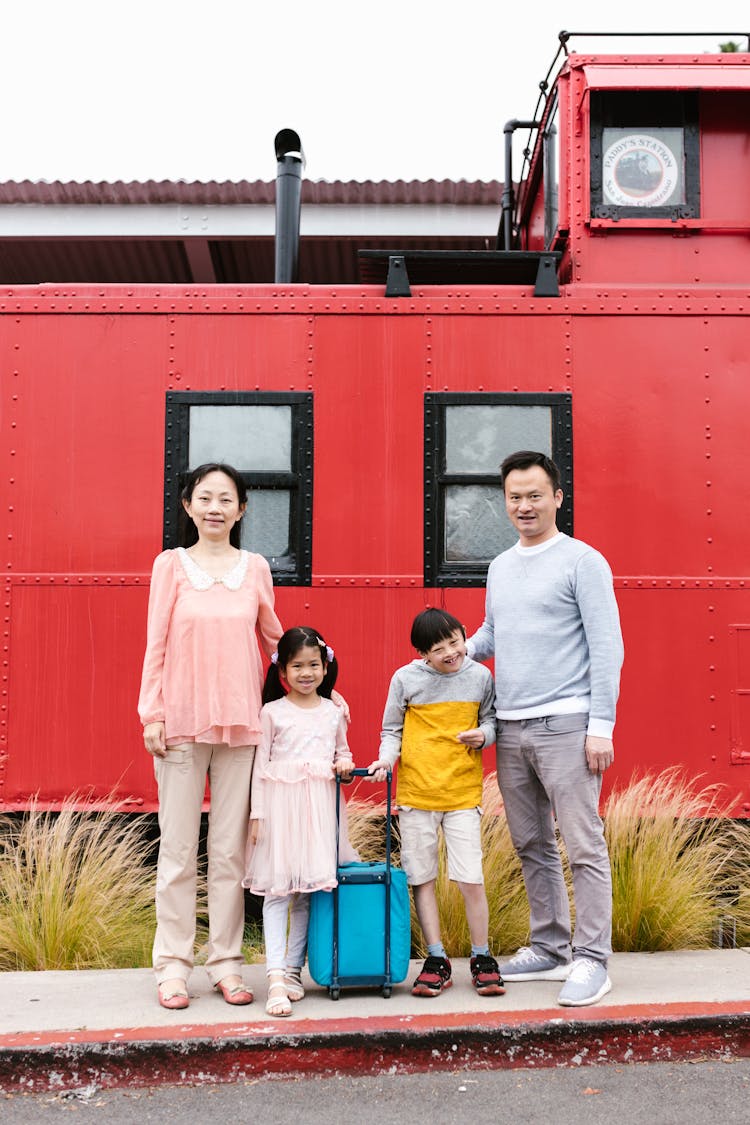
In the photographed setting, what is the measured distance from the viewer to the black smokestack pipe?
18.0 ft

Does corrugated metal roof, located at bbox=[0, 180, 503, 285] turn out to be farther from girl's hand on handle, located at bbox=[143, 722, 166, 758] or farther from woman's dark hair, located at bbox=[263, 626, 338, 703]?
girl's hand on handle, located at bbox=[143, 722, 166, 758]

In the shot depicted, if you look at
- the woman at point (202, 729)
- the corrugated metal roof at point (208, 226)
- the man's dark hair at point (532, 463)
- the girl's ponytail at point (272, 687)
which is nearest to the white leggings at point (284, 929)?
the woman at point (202, 729)

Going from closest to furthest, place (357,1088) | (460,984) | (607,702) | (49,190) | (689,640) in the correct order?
1. (357,1088)
2. (607,702)
3. (460,984)
4. (689,640)
5. (49,190)

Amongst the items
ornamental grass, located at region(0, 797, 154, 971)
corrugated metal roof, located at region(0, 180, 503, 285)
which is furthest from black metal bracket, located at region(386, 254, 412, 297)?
corrugated metal roof, located at region(0, 180, 503, 285)

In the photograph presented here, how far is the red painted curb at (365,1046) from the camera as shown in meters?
2.85

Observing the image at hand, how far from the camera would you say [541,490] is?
11.0ft

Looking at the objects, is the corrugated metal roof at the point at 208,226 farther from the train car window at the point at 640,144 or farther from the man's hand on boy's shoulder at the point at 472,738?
the man's hand on boy's shoulder at the point at 472,738

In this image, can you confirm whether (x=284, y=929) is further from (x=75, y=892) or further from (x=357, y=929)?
(x=75, y=892)

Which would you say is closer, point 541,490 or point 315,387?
point 541,490

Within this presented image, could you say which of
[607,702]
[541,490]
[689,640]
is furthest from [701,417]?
[607,702]

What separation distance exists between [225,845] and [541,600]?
1333 millimetres

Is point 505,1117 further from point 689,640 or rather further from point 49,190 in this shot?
point 49,190

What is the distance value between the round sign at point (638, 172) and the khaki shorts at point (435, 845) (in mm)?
3180

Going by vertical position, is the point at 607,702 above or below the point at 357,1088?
above
